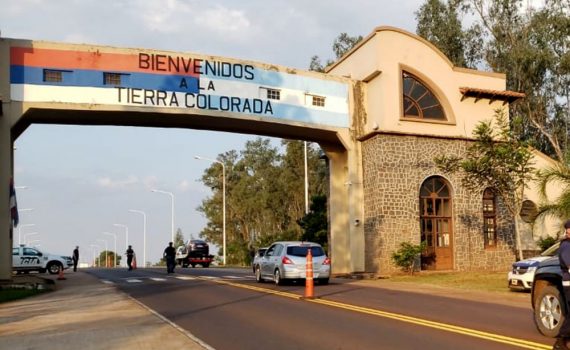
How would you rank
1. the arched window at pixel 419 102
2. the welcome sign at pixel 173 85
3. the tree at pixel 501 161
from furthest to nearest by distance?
1. the arched window at pixel 419 102
2. the welcome sign at pixel 173 85
3. the tree at pixel 501 161

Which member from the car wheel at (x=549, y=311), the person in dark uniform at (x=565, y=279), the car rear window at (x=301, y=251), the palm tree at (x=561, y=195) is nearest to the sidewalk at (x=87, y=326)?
the person in dark uniform at (x=565, y=279)

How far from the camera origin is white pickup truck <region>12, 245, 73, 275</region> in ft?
124

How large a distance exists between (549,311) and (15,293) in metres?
17.4

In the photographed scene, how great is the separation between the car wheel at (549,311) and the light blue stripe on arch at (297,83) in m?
21.5

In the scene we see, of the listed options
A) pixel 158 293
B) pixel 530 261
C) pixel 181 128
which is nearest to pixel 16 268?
pixel 181 128

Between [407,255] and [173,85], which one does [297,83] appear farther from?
[407,255]

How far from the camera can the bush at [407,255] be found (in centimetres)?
2894

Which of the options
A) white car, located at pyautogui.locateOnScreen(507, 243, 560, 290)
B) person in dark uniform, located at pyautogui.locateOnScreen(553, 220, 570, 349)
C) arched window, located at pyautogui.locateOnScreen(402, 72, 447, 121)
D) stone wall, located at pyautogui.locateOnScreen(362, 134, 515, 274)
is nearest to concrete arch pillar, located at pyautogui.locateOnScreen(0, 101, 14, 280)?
stone wall, located at pyautogui.locateOnScreen(362, 134, 515, 274)

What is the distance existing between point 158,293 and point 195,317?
23.7ft

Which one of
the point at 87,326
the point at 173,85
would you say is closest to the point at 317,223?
the point at 173,85

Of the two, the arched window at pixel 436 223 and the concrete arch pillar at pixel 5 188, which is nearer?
the concrete arch pillar at pixel 5 188

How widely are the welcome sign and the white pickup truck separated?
14.2 meters

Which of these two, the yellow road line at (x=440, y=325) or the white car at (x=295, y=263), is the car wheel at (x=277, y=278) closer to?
the white car at (x=295, y=263)

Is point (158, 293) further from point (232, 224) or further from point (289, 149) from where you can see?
point (232, 224)
